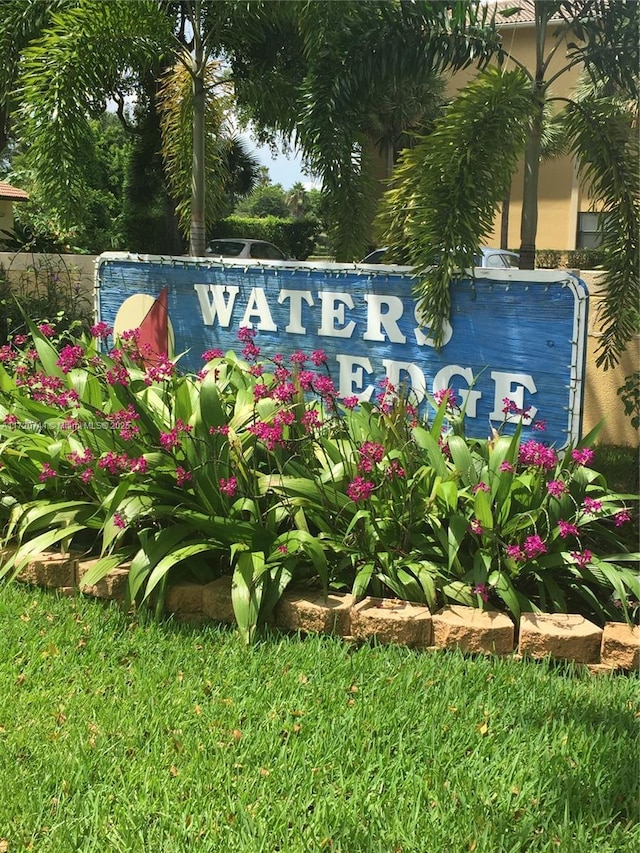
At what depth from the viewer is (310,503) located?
3.88 meters

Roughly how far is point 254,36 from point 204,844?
7.45 metres

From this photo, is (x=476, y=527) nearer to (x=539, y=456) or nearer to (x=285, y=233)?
(x=539, y=456)

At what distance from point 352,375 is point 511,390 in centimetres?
115

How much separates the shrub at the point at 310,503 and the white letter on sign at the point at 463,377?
1.34ft

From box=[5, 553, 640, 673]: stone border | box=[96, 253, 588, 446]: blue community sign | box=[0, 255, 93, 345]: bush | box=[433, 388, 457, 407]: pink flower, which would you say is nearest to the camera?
box=[5, 553, 640, 673]: stone border

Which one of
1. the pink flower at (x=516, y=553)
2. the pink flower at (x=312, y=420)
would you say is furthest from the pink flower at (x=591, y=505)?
the pink flower at (x=312, y=420)

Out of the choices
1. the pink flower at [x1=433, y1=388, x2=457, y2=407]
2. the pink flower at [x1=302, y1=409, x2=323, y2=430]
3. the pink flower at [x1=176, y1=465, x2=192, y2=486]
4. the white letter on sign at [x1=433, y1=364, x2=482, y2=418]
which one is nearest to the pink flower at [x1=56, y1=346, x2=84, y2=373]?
the pink flower at [x1=176, y1=465, x2=192, y2=486]

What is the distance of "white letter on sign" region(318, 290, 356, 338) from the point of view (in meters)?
5.38

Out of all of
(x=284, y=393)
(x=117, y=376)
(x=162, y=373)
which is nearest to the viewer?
(x=284, y=393)

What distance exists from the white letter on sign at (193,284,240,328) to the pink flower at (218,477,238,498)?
247 centimetres

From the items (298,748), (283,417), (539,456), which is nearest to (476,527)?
(539,456)

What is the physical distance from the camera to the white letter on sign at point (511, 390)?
15.0ft

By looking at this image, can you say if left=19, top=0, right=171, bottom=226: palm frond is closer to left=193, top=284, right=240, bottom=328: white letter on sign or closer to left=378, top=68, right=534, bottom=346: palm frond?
left=193, top=284, right=240, bottom=328: white letter on sign

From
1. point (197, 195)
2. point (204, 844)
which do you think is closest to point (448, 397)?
point (204, 844)
